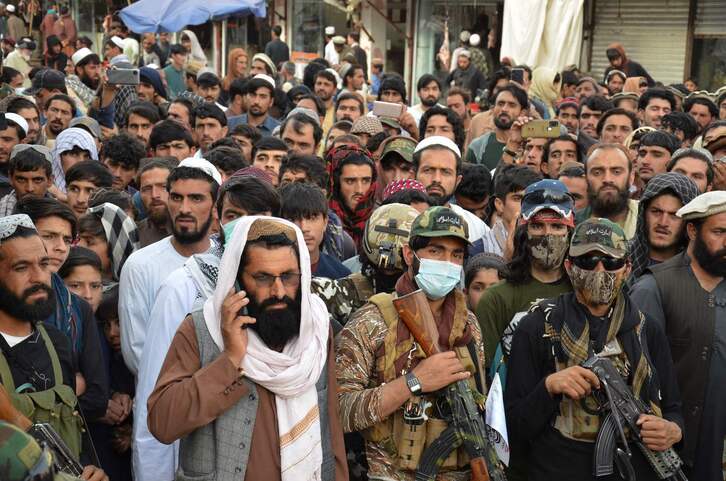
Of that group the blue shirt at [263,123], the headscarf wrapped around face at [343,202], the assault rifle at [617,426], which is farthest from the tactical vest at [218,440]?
the blue shirt at [263,123]

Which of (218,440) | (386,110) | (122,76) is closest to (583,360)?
(218,440)

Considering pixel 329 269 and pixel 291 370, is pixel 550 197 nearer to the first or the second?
pixel 329 269

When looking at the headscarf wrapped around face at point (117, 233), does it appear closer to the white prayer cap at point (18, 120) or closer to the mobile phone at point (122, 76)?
the white prayer cap at point (18, 120)

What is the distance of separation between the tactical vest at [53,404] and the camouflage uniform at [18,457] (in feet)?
5.17

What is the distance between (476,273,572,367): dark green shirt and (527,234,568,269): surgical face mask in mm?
96

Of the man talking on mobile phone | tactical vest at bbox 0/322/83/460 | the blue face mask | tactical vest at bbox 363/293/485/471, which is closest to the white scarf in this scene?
the man talking on mobile phone

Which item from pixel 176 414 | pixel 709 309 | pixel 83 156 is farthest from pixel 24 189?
pixel 709 309

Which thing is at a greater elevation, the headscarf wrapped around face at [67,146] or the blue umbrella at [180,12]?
the blue umbrella at [180,12]

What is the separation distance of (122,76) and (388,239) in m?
6.30

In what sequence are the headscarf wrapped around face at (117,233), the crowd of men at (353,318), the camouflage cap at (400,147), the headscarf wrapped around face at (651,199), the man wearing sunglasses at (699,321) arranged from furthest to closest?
the camouflage cap at (400,147), the headscarf wrapped around face at (117,233), the headscarf wrapped around face at (651,199), the man wearing sunglasses at (699,321), the crowd of men at (353,318)

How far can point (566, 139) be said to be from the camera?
24.1ft

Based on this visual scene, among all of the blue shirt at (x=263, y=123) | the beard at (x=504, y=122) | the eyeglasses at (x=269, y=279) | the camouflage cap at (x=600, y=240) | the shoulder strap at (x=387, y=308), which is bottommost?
the shoulder strap at (x=387, y=308)

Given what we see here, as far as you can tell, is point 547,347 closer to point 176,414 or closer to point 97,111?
point 176,414

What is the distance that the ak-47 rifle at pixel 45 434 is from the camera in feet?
10.4
